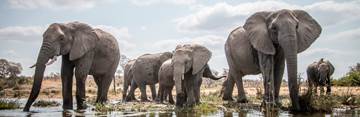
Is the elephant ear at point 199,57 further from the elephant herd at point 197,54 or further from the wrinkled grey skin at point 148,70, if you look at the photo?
the wrinkled grey skin at point 148,70

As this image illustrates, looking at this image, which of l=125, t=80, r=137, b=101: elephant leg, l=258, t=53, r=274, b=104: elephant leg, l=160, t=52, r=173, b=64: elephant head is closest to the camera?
l=258, t=53, r=274, b=104: elephant leg

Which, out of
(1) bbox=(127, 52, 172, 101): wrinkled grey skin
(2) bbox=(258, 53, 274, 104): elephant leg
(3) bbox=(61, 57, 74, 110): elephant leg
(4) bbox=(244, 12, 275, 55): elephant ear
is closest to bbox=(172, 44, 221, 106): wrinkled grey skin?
(4) bbox=(244, 12, 275, 55): elephant ear

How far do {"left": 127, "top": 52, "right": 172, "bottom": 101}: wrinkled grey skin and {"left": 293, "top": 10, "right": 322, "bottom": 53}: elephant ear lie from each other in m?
7.90

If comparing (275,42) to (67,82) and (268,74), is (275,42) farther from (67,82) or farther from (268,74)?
(67,82)

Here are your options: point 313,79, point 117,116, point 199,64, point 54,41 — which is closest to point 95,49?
A: point 54,41

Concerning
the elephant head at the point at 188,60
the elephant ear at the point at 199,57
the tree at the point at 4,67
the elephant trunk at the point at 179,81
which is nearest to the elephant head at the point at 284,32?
the elephant ear at the point at 199,57

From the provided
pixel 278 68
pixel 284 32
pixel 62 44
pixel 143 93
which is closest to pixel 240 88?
pixel 278 68

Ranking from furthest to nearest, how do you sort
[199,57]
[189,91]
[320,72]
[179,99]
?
[320,72], [199,57], [189,91], [179,99]

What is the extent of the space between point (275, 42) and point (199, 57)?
2759 mm

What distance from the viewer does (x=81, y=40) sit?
1920 centimetres

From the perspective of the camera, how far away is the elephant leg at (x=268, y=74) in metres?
17.2

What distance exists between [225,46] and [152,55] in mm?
4061

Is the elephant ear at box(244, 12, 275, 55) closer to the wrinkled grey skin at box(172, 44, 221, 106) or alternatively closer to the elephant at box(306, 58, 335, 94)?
the wrinkled grey skin at box(172, 44, 221, 106)

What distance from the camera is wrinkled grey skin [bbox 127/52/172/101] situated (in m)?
24.8
